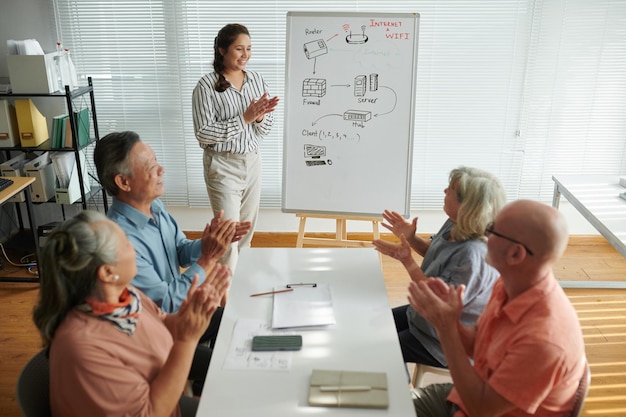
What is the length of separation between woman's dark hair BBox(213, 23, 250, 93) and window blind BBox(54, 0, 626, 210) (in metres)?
0.74

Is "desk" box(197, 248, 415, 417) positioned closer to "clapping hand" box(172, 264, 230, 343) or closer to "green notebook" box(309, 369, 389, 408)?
"green notebook" box(309, 369, 389, 408)

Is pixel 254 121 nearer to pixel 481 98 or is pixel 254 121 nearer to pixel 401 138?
pixel 401 138

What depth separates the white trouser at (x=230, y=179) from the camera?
3.56 m

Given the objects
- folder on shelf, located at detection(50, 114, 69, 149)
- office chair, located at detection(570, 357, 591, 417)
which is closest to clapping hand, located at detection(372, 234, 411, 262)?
office chair, located at detection(570, 357, 591, 417)

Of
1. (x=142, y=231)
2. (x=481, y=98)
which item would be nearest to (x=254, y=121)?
(x=142, y=231)

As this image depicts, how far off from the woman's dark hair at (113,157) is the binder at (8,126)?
79.5 inches

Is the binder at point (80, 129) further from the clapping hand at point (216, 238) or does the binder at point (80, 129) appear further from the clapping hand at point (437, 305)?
the clapping hand at point (437, 305)

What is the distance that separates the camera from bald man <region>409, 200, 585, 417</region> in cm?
156

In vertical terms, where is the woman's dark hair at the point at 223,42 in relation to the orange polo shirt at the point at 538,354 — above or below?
above

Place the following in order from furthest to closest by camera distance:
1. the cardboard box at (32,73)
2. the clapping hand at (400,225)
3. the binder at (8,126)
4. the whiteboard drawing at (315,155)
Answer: the binder at (8,126), the cardboard box at (32,73), the whiteboard drawing at (315,155), the clapping hand at (400,225)

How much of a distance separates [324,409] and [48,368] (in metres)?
0.80

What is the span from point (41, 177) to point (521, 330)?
11.2ft

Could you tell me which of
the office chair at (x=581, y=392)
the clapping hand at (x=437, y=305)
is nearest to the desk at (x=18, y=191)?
the clapping hand at (x=437, y=305)

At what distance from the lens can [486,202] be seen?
2.22 metres
